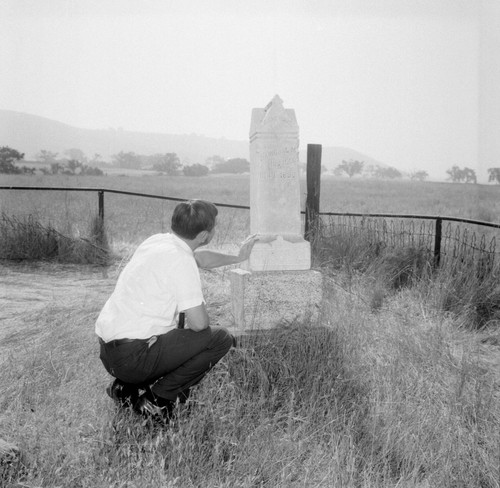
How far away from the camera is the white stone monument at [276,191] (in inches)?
187

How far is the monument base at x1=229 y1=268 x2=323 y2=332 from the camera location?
4.65m

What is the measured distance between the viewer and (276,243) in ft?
15.7

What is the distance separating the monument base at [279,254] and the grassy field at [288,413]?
1.55 feet

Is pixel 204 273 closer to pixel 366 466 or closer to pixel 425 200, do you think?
pixel 366 466

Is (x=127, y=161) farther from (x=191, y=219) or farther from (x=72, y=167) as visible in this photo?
(x=191, y=219)

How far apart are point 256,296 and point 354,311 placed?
894 millimetres

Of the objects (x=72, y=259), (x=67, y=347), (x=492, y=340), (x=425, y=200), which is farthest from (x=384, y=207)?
(x=67, y=347)

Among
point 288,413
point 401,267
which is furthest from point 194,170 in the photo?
point 288,413

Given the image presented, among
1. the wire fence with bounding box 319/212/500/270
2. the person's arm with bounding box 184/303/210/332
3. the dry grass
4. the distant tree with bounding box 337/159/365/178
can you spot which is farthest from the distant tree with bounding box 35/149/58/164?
the person's arm with bounding box 184/303/210/332

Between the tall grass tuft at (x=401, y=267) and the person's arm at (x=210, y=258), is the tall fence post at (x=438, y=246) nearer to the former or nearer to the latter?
the tall grass tuft at (x=401, y=267)

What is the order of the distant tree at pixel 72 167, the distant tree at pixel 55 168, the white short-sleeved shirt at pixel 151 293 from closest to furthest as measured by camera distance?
1. the white short-sleeved shirt at pixel 151 293
2. the distant tree at pixel 55 168
3. the distant tree at pixel 72 167

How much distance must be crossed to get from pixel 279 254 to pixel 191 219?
1.68 m

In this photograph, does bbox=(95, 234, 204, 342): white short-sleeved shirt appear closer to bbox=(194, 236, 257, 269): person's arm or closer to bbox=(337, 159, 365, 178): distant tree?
bbox=(194, 236, 257, 269): person's arm

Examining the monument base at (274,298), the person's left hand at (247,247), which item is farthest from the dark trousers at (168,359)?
the person's left hand at (247,247)
